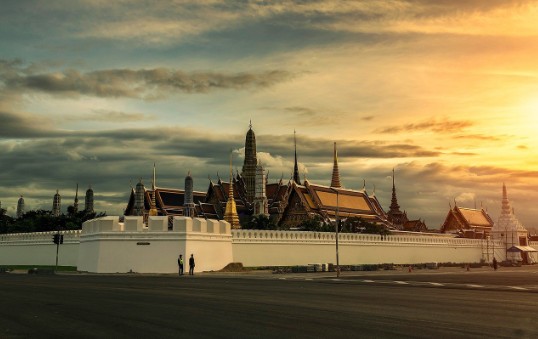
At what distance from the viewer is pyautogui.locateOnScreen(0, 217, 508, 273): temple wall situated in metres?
51.8

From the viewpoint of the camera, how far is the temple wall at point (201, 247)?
51844 mm

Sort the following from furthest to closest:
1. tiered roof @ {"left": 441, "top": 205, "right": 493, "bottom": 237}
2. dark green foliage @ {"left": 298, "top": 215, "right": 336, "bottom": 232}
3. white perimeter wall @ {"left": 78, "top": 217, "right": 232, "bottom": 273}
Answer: tiered roof @ {"left": 441, "top": 205, "right": 493, "bottom": 237}
dark green foliage @ {"left": 298, "top": 215, "right": 336, "bottom": 232}
white perimeter wall @ {"left": 78, "top": 217, "right": 232, "bottom": 273}

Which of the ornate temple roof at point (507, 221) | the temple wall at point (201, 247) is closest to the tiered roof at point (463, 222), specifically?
the ornate temple roof at point (507, 221)

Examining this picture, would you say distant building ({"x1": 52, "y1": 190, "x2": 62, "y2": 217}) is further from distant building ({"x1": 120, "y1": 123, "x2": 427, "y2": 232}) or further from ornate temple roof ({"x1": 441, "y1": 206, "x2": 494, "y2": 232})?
ornate temple roof ({"x1": 441, "y1": 206, "x2": 494, "y2": 232})

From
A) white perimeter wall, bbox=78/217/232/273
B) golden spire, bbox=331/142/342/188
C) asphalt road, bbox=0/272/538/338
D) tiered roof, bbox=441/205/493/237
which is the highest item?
golden spire, bbox=331/142/342/188

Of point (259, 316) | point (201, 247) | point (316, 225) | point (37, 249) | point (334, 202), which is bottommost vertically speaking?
point (259, 316)

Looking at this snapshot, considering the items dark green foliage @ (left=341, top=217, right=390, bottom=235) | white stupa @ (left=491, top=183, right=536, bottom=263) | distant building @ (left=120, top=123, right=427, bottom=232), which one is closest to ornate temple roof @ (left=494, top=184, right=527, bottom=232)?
white stupa @ (left=491, top=183, right=536, bottom=263)

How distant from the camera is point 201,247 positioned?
5344 cm

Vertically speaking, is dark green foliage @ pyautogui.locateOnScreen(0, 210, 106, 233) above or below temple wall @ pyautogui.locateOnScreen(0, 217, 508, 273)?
above

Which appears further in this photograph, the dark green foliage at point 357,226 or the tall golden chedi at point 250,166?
the tall golden chedi at point 250,166

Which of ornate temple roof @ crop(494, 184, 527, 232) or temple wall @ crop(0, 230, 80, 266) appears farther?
ornate temple roof @ crop(494, 184, 527, 232)

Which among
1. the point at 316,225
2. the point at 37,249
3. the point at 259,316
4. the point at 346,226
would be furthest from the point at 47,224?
the point at 259,316

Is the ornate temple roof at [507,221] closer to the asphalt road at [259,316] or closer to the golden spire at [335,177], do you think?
the golden spire at [335,177]

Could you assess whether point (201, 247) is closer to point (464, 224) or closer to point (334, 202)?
point (334, 202)
